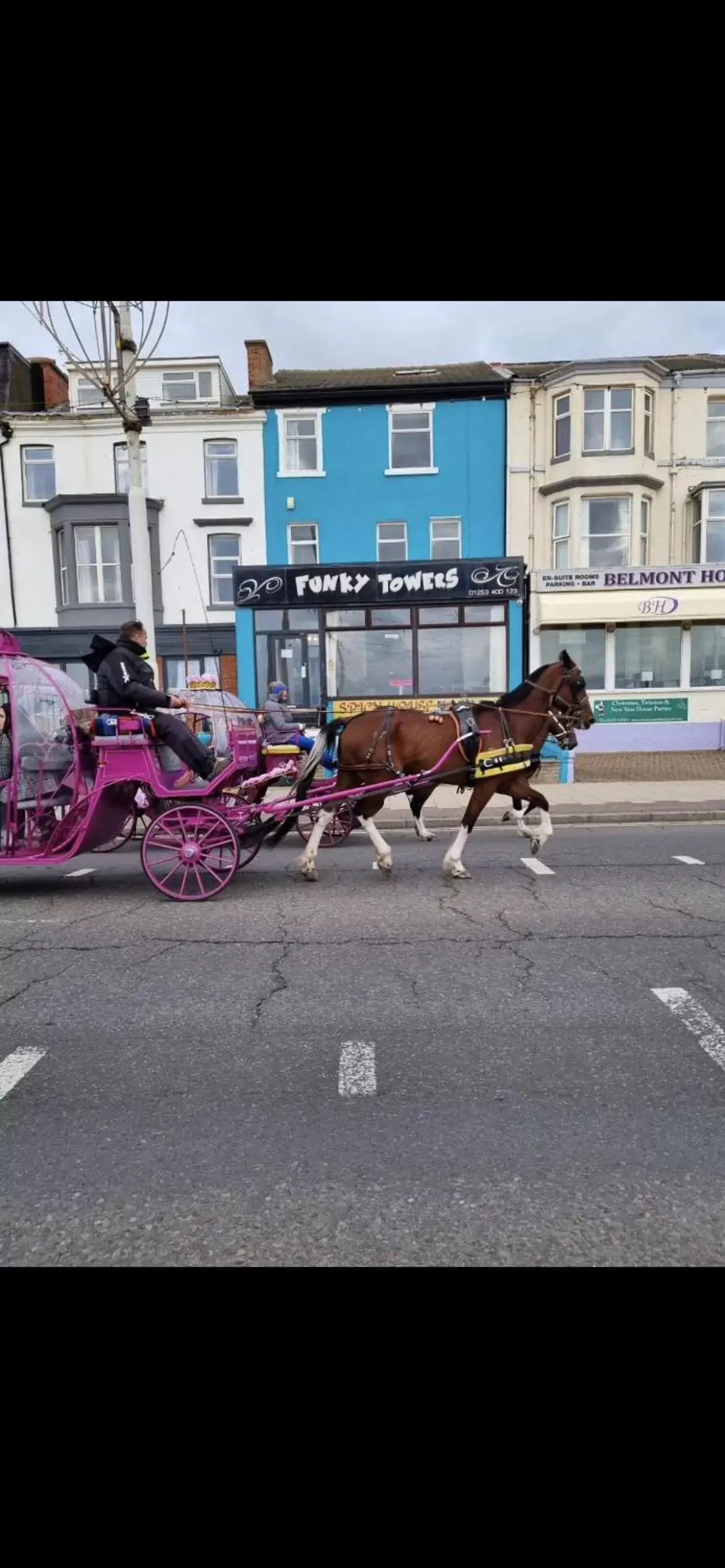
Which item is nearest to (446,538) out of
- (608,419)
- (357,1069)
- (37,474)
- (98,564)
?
(608,419)

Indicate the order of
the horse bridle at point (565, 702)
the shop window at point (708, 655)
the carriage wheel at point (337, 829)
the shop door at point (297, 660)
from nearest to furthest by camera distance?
the horse bridle at point (565, 702) < the carriage wheel at point (337, 829) < the shop door at point (297, 660) < the shop window at point (708, 655)

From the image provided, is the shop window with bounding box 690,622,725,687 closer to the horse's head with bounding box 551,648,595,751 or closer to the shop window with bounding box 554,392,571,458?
the shop window with bounding box 554,392,571,458

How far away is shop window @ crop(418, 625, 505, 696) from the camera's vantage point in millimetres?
19516

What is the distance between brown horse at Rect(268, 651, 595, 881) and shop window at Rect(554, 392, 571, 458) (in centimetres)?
1776

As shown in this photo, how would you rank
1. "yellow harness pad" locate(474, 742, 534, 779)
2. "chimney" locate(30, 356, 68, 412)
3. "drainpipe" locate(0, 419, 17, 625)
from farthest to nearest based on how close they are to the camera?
"chimney" locate(30, 356, 68, 412) < "drainpipe" locate(0, 419, 17, 625) < "yellow harness pad" locate(474, 742, 534, 779)

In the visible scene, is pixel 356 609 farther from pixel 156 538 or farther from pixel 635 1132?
pixel 635 1132

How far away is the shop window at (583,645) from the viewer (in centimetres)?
2100

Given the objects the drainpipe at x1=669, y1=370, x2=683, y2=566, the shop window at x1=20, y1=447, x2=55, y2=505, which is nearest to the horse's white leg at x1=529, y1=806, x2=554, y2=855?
the drainpipe at x1=669, y1=370, x2=683, y2=566

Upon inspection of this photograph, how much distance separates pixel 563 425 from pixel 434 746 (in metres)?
19.2

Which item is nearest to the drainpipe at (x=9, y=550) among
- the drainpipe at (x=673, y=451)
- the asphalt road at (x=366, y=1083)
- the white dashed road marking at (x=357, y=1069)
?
the drainpipe at (x=673, y=451)

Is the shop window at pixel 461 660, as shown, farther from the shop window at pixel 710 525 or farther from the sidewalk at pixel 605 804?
the shop window at pixel 710 525

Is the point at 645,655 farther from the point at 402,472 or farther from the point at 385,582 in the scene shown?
the point at 402,472

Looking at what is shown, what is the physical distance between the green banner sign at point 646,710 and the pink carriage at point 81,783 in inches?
578
